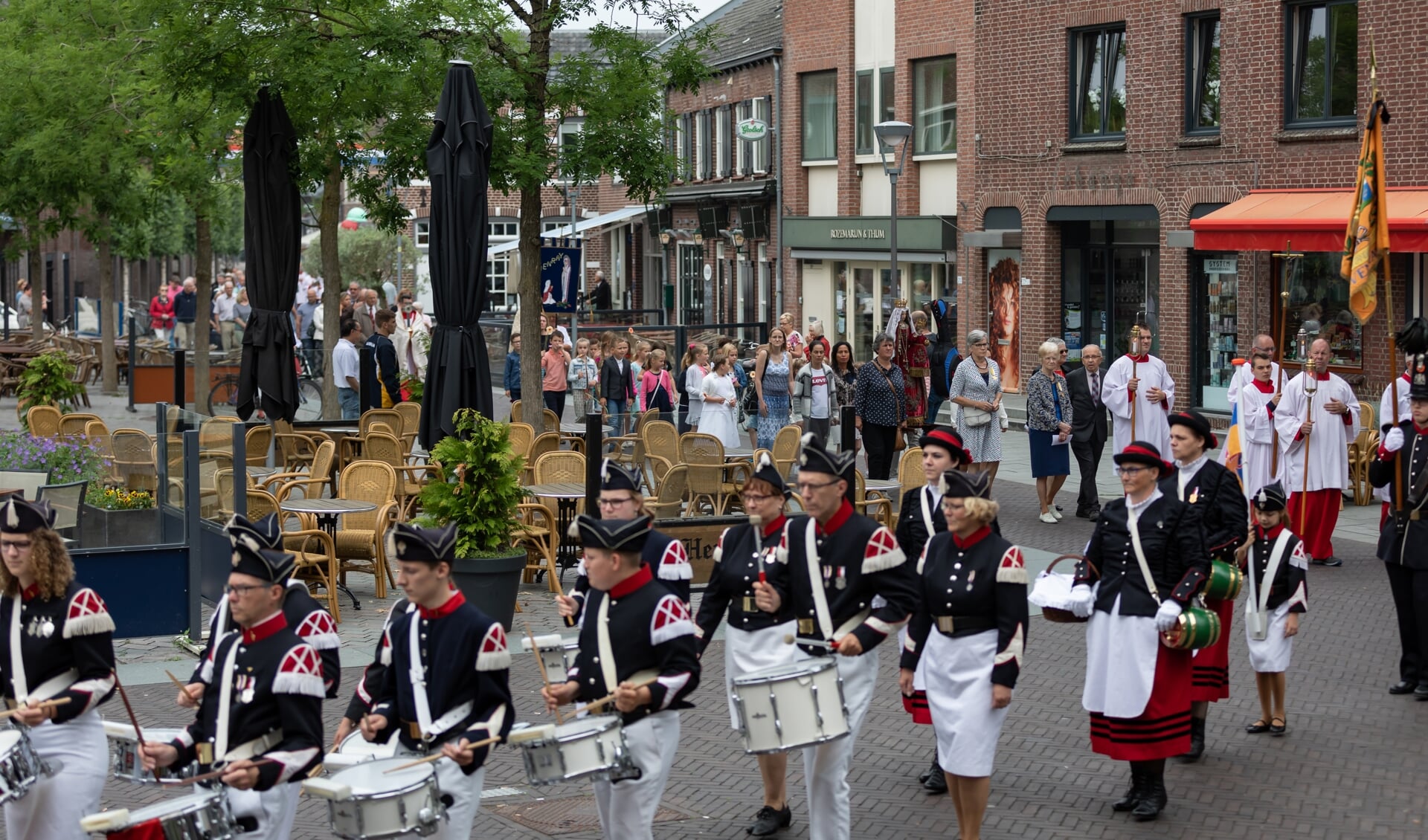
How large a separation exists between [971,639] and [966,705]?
29 centimetres

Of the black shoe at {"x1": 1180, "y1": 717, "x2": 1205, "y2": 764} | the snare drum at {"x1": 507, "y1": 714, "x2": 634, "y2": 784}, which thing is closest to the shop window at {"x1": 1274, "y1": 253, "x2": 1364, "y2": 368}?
the black shoe at {"x1": 1180, "y1": 717, "x2": 1205, "y2": 764}

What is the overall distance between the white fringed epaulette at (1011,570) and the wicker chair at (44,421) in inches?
509

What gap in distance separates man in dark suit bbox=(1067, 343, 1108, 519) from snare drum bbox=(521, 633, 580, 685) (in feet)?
36.5

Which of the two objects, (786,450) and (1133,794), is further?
(786,450)

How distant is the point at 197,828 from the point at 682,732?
15.2ft

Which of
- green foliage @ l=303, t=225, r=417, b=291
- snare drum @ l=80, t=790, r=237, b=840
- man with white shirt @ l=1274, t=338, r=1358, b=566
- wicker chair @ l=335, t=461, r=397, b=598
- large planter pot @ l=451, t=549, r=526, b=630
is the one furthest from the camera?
green foliage @ l=303, t=225, r=417, b=291

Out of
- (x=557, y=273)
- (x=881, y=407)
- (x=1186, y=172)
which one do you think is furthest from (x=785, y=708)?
(x=1186, y=172)

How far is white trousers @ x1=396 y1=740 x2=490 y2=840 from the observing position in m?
6.43

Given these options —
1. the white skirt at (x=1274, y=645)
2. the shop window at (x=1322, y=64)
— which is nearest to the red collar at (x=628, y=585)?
the white skirt at (x=1274, y=645)

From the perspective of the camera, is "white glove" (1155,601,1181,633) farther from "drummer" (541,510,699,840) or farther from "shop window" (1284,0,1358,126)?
"shop window" (1284,0,1358,126)

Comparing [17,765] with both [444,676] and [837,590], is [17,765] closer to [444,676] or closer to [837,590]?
[444,676]

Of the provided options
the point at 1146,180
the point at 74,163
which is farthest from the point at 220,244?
the point at 1146,180

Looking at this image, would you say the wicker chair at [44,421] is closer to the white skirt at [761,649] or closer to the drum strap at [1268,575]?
the white skirt at [761,649]

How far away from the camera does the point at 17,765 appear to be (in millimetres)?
6559
